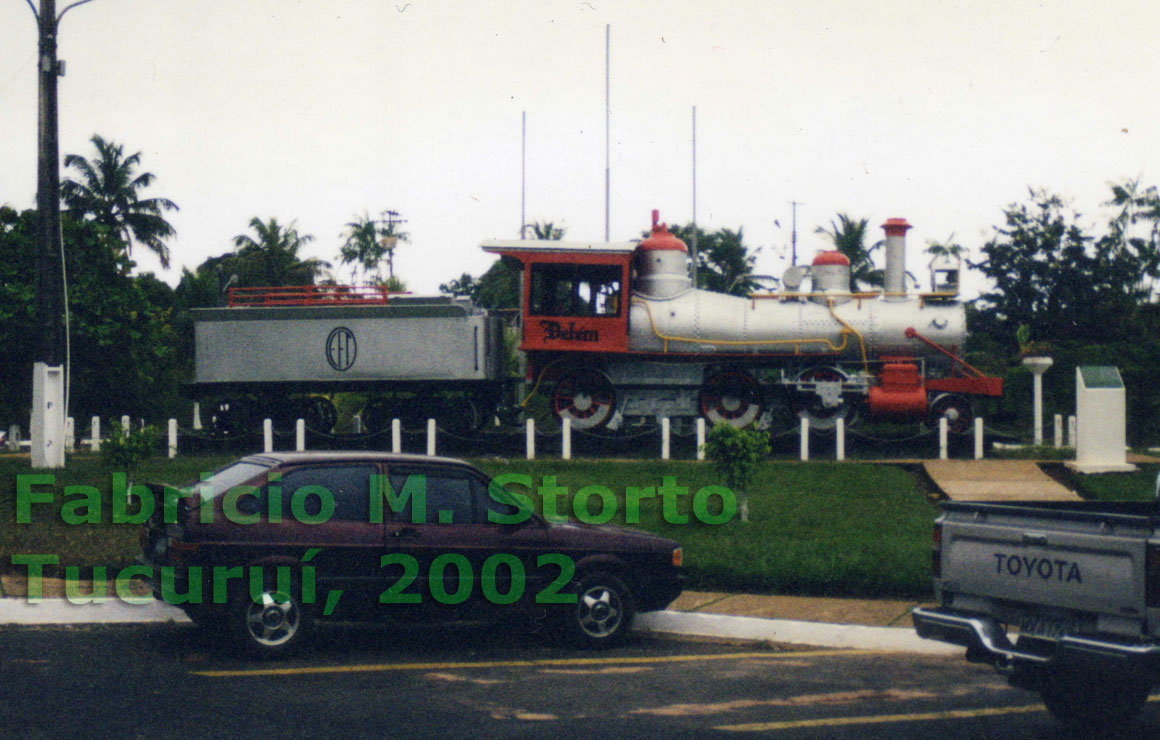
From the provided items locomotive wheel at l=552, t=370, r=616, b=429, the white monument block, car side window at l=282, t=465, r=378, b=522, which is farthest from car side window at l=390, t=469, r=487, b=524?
locomotive wheel at l=552, t=370, r=616, b=429

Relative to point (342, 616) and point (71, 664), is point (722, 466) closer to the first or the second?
point (342, 616)

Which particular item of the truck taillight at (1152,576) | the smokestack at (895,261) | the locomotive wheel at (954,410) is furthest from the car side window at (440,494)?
the smokestack at (895,261)

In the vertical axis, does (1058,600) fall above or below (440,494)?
below

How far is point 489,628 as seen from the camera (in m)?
9.80

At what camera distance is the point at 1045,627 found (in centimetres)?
639

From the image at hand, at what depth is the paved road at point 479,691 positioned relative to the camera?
6594mm

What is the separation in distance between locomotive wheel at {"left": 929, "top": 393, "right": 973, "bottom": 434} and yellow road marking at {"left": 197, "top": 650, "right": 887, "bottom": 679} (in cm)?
1342

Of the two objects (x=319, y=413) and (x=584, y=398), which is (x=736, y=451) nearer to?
(x=584, y=398)

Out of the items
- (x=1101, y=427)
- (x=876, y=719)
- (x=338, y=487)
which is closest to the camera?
(x=876, y=719)

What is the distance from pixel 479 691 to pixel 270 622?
1.64 meters

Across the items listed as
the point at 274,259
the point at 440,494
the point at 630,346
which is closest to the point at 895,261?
the point at 630,346

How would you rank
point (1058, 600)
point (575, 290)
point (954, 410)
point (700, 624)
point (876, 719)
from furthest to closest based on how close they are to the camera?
point (575, 290) → point (954, 410) → point (700, 624) → point (876, 719) → point (1058, 600)

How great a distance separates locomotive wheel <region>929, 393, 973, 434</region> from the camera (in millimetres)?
21734

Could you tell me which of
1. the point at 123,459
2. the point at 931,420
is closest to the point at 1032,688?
the point at 123,459
